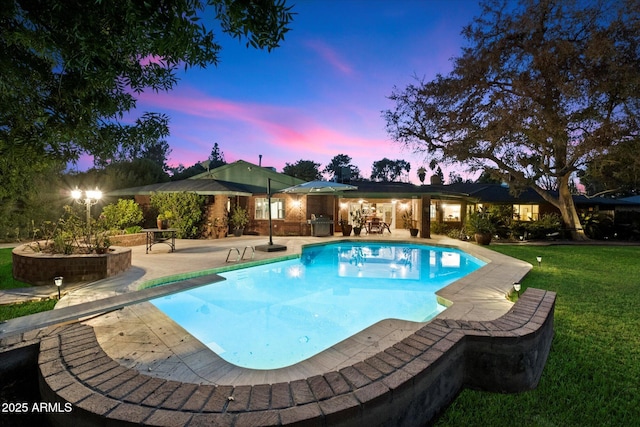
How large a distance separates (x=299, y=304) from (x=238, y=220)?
405 inches

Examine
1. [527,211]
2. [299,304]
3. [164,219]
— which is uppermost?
[527,211]

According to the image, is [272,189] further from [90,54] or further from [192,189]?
[90,54]

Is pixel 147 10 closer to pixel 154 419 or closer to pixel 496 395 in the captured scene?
pixel 154 419

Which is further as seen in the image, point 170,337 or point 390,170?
point 390,170

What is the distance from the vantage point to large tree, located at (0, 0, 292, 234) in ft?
7.39

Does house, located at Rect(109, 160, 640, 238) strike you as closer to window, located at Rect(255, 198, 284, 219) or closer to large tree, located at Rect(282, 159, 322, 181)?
window, located at Rect(255, 198, 284, 219)

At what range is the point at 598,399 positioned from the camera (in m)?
2.48

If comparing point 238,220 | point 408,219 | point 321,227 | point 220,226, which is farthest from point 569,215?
point 220,226

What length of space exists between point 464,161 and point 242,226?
13.5m

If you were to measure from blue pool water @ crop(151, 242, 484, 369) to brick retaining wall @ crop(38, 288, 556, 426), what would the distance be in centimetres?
203

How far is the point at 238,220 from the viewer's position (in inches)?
610

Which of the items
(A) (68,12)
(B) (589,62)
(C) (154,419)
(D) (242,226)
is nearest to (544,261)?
(B) (589,62)

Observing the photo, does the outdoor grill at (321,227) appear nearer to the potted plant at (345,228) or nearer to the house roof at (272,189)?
the potted plant at (345,228)

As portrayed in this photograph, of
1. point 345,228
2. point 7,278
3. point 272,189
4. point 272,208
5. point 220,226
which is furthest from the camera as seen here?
point 272,189
